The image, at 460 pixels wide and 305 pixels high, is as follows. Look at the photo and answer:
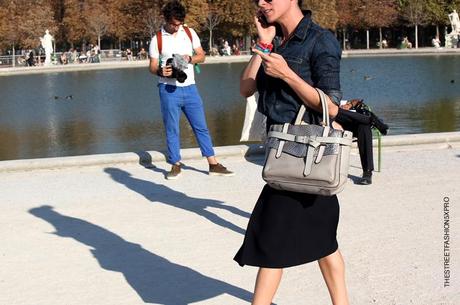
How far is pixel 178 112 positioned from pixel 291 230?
15.9 ft

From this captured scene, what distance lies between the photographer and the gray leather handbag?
352 cm

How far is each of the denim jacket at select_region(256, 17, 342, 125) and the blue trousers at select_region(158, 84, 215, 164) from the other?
470 cm

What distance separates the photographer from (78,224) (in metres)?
6.73

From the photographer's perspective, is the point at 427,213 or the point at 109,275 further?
the point at 427,213

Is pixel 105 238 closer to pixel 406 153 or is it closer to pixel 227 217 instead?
pixel 227 217

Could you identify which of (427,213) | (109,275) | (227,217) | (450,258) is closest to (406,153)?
(427,213)

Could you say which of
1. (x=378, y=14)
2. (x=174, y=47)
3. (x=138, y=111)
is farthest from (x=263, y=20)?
(x=378, y=14)

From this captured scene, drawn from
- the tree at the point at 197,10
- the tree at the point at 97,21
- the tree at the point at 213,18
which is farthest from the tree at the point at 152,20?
the tree at the point at 213,18

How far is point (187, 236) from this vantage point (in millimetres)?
6211

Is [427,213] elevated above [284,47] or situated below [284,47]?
below

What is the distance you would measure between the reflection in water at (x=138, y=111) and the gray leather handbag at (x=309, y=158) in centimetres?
1061

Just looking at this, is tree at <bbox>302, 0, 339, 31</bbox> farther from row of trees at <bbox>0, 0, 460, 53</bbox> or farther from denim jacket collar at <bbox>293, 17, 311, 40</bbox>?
denim jacket collar at <bbox>293, 17, 311, 40</bbox>

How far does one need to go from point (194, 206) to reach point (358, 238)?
1764 millimetres

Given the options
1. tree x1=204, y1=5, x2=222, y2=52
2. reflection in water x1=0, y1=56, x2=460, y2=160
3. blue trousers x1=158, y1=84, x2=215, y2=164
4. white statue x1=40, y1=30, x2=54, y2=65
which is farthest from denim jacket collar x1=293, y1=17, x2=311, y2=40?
tree x1=204, y1=5, x2=222, y2=52
